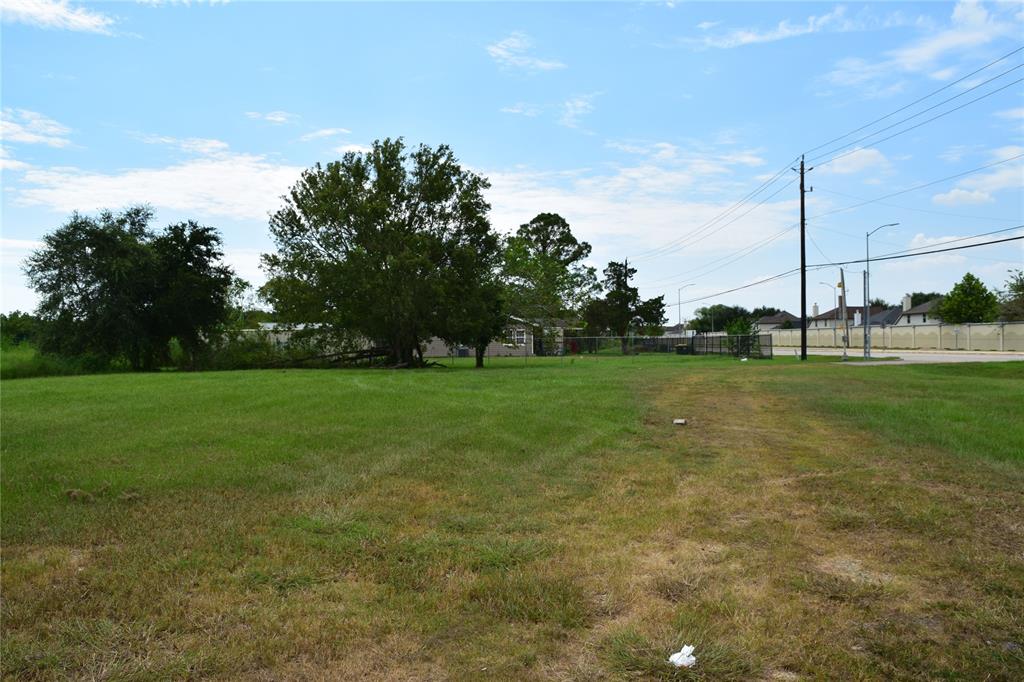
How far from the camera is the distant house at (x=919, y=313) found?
88613 mm

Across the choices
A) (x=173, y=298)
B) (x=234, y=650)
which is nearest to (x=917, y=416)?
(x=234, y=650)

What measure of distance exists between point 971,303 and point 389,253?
215 feet

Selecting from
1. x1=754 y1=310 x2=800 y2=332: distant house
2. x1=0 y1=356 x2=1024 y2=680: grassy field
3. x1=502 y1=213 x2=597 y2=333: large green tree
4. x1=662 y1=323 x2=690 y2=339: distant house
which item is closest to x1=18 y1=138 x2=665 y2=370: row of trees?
x1=502 y1=213 x2=597 y2=333: large green tree

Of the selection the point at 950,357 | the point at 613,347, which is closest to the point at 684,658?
the point at 950,357

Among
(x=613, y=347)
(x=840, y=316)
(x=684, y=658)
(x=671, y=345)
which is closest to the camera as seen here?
(x=684, y=658)

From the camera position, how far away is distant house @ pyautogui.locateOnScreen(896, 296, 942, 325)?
88.6 meters

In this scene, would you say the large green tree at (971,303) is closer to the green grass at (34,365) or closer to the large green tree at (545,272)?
the large green tree at (545,272)

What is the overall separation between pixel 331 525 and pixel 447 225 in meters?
29.4

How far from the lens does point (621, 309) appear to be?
78.8 metres

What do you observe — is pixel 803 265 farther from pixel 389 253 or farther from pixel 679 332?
pixel 679 332

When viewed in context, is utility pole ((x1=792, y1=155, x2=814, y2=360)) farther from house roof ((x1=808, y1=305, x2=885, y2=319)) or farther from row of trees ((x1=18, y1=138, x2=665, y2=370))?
house roof ((x1=808, y1=305, x2=885, y2=319))

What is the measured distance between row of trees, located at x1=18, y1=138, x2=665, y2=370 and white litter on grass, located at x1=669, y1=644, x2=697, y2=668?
27.7 m

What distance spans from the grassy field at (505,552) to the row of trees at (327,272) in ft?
71.3

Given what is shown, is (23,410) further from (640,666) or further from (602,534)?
(640,666)
